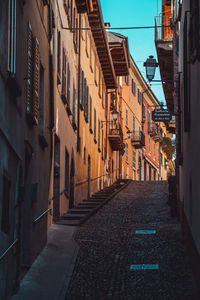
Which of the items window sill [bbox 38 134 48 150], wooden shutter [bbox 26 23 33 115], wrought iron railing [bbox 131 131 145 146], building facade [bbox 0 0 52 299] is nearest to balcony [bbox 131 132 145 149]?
wrought iron railing [bbox 131 131 145 146]

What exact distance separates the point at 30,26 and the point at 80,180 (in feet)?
40.4

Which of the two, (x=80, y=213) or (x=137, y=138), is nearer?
(x=80, y=213)

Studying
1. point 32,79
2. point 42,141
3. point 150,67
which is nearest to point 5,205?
point 32,79

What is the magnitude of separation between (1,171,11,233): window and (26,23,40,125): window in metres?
2.27

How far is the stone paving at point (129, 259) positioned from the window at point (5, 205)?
1697mm

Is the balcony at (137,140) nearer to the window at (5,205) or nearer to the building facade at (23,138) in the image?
the building facade at (23,138)

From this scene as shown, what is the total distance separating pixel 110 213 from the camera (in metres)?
18.3

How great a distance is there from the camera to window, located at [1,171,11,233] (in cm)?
753

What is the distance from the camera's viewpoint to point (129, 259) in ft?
36.7

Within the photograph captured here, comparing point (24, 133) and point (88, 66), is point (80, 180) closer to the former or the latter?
point (88, 66)

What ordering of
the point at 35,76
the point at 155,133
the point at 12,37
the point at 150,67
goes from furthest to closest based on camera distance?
the point at 155,133
the point at 150,67
the point at 35,76
the point at 12,37

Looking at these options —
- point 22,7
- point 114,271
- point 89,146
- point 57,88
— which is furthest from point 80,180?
point 22,7

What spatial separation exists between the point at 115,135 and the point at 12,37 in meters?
25.9

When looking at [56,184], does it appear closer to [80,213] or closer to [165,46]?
[80,213]
